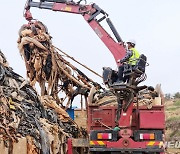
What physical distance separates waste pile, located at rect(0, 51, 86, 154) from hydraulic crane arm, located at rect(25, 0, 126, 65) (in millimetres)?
2042

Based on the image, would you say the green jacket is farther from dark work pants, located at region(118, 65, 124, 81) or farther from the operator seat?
the operator seat

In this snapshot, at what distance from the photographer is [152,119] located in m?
8.30

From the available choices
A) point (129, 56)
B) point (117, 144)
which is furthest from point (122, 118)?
point (129, 56)

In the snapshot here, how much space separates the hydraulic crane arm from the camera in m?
11.1

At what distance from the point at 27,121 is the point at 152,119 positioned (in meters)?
2.20

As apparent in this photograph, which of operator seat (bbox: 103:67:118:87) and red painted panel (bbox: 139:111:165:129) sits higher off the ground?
operator seat (bbox: 103:67:118:87)

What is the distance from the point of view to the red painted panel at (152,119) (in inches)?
324

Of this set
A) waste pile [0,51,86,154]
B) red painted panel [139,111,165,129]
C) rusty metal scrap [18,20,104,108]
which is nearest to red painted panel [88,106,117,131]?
red painted panel [139,111,165,129]

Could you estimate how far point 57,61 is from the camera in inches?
491

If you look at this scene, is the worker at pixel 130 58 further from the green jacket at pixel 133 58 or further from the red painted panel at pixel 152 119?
the red painted panel at pixel 152 119

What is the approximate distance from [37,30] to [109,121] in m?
4.37

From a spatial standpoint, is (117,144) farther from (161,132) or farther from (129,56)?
(129,56)

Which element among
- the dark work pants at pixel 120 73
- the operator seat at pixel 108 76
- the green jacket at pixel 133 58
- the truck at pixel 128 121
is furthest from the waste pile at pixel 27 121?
the green jacket at pixel 133 58

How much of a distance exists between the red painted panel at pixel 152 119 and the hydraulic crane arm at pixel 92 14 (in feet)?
9.09
